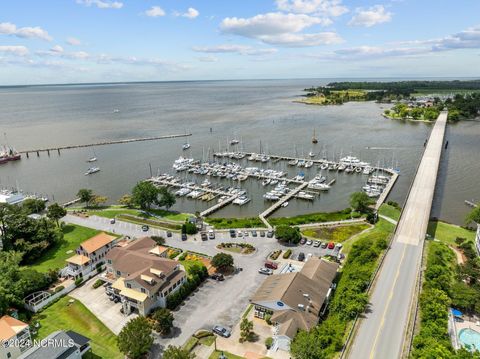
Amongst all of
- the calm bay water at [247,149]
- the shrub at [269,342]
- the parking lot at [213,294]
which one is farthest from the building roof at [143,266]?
the calm bay water at [247,149]

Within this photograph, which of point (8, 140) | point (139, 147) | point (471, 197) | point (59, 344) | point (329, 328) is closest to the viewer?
point (59, 344)

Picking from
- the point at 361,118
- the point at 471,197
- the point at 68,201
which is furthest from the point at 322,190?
the point at 361,118

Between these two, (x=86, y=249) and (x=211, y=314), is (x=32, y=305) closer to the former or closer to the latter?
(x=86, y=249)

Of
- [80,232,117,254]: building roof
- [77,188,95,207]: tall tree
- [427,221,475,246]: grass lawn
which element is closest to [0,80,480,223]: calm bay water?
[427,221,475,246]: grass lawn

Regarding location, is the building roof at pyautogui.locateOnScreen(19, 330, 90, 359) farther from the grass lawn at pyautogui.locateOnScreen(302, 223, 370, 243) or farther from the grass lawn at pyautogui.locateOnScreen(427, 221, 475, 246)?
the grass lawn at pyautogui.locateOnScreen(427, 221, 475, 246)

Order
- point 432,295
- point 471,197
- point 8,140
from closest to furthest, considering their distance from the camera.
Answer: point 432,295 < point 471,197 < point 8,140
